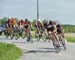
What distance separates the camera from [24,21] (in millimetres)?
33531

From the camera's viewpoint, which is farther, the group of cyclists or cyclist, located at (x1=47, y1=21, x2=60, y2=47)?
the group of cyclists

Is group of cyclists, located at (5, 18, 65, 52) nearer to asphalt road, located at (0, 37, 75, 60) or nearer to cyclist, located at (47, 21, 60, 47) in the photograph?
cyclist, located at (47, 21, 60, 47)

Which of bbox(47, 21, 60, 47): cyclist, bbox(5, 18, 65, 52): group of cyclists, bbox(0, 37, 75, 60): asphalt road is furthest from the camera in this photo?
bbox(5, 18, 65, 52): group of cyclists

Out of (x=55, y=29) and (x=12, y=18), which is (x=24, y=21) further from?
(x=55, y=29)

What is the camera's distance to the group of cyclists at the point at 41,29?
72.1 ft

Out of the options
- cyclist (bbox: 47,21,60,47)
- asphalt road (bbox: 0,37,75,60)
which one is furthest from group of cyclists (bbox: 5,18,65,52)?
asphalt road (bbox: 0,37,75,60)

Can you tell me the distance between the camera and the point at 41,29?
33.1 meters

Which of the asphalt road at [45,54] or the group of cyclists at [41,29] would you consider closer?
the asphalt road at [45,54]

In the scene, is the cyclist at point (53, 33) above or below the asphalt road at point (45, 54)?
above

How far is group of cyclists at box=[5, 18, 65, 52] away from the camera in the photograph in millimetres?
21969

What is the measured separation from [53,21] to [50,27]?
43 centimetres

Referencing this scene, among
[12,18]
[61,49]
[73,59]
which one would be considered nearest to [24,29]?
[12,18]

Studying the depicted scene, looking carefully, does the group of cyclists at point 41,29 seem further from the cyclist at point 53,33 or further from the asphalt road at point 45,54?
the asphalt road at point 45,54

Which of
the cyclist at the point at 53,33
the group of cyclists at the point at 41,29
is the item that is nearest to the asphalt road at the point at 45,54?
the cyclist at the point at 53,33
